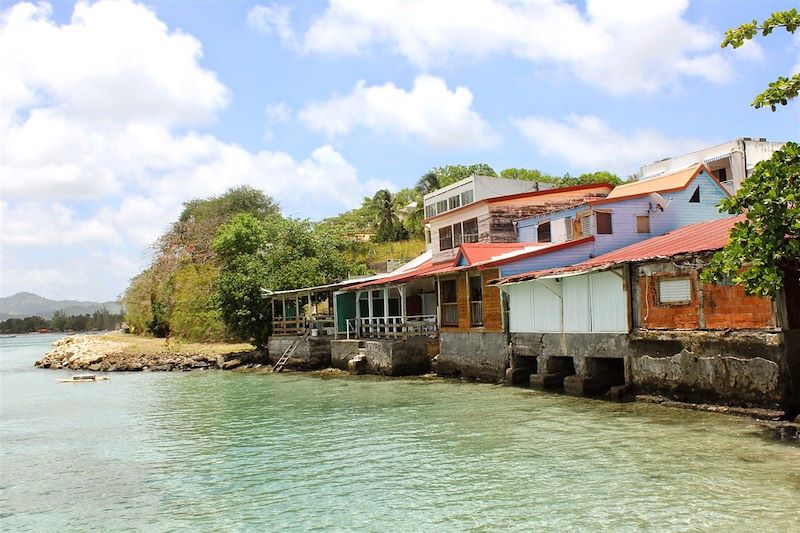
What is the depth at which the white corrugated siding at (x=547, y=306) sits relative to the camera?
840 inches

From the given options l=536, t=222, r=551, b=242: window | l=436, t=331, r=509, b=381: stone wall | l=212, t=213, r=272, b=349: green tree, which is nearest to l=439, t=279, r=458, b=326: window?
l=436, t=331, r=509, b=381: stone wall

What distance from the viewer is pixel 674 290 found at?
56.1 feet

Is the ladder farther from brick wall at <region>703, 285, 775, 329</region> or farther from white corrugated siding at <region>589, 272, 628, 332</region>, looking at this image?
brick wall at <region>703, 285, 775, 329</region>

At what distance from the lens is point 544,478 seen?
36.8 ft

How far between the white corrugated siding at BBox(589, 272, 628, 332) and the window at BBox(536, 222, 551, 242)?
1109cm

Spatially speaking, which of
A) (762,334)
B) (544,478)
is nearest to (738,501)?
(544,478)

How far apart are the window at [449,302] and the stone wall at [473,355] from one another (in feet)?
2.29

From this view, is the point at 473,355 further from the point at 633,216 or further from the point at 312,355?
the point at 312,355

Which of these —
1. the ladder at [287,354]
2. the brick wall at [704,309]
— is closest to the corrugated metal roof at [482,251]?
the brick wall at [704,309]

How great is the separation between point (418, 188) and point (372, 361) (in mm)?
36644

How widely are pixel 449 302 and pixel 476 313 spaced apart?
7.81ft

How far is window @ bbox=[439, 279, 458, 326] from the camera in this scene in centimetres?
2753

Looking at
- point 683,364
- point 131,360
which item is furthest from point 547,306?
point 131,360

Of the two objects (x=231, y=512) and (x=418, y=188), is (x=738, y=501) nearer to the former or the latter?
(x=231, y=512)
